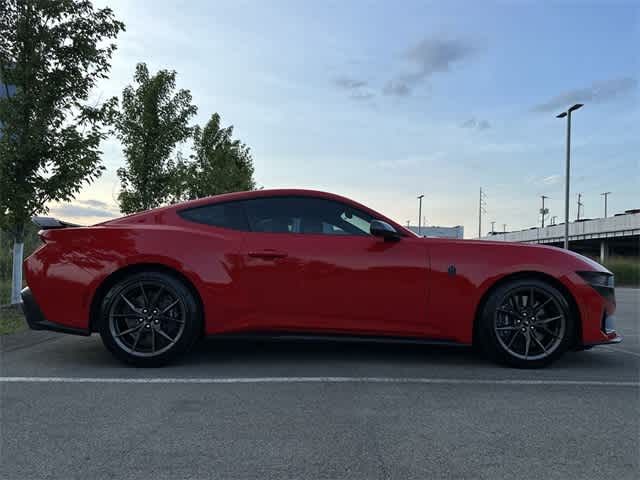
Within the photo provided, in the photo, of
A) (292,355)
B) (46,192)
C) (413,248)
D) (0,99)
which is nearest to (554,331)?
(413,248)

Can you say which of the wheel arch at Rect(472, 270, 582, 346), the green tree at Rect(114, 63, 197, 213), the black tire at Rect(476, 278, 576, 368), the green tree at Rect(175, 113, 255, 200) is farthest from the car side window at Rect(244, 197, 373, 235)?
the green tree at Rect(175, 113, 255, 200)

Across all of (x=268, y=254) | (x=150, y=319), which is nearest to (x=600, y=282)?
(x=268, y=254)

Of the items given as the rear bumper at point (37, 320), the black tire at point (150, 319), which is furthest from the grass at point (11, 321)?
the black tire at point (150, 319)

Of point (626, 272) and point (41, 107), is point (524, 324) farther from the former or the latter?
point (626, 272)

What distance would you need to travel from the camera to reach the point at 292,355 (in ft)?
15.8

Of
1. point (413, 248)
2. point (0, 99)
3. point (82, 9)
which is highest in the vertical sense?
point (82, 9)

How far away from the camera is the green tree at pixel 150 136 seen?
13195 millimetres

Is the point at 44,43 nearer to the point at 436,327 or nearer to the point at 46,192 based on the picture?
the point at 46,192

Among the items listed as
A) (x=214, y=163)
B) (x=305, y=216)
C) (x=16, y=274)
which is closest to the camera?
(x=305, y=216)

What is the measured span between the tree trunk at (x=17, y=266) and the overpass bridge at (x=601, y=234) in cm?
3481

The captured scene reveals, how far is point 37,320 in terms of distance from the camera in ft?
14.3

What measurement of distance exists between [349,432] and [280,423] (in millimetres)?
390

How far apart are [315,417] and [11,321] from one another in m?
5.26

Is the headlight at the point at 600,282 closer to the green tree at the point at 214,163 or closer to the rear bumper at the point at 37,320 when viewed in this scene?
the rear bumper at the point at 37,320
